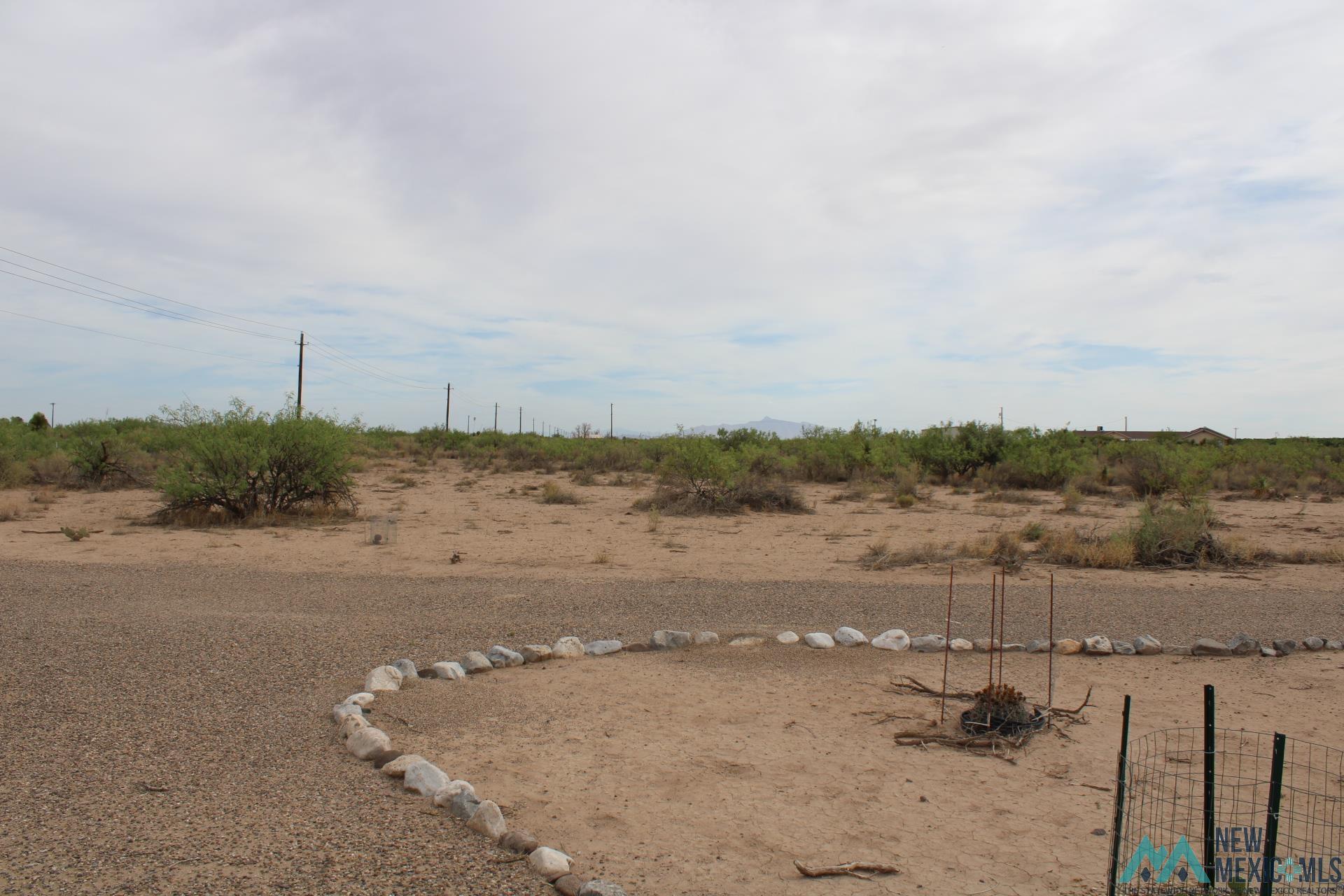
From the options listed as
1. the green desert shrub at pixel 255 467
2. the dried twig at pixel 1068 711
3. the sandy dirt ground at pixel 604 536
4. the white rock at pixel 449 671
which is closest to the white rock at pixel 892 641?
the dried twig at pixel 1068 711

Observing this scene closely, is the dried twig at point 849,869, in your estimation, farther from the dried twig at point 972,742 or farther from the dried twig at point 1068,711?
the dried twig at point 1068,711

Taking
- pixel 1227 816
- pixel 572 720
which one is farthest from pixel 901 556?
pixel 1227 816

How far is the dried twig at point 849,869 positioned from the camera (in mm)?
3869

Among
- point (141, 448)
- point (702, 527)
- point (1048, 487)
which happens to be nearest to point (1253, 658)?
point (702, 527)

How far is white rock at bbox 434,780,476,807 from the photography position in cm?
446

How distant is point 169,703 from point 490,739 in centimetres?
240

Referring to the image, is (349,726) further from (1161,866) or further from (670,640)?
(1161,866)

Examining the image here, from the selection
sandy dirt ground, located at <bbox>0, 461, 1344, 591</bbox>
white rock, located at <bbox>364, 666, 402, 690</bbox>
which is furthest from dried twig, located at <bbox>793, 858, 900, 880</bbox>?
sandy dirt ground, located at <bbox>0, 461, 1344, 591</bbox>

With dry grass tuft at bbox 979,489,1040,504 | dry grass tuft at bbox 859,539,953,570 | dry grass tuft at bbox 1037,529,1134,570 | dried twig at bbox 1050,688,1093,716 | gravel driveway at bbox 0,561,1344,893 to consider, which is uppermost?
dry grass tuft at bbox 979,489,1040,504

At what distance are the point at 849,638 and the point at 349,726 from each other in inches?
183

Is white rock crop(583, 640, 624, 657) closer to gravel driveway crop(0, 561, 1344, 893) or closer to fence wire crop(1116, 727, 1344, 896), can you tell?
gravel driveway crop(0, 561, 1344, 893)

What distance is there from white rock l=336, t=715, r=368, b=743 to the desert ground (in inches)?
3.5

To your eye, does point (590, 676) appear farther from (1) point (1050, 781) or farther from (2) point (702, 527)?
(2) point (702, 527)

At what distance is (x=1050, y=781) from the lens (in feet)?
16.5
